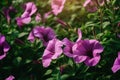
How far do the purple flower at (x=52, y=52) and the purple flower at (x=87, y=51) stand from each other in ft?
0.39

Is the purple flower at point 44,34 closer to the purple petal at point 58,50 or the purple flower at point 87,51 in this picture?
the purple petal at point 58,50

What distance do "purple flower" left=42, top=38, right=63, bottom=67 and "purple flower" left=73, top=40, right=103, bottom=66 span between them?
12 cm

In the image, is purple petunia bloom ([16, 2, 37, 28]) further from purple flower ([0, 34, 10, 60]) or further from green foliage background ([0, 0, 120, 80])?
purple flower ([0, 34, 10, 60])

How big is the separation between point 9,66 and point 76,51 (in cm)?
68

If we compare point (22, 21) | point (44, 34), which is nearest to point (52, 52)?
point (44, 34)

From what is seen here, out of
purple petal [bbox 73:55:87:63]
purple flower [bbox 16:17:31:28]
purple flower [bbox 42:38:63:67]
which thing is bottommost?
purple petal [bbox 73:55:87:63]

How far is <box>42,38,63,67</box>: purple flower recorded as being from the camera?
2551 millimetres

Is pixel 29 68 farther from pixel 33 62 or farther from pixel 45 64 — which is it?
pixel 45 64

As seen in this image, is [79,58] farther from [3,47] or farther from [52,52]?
[3,47]

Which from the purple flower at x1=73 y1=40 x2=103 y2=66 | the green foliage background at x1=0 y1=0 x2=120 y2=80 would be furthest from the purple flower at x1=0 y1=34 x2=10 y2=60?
the purple flower at x1=73 y1=40 x2=103 y2=66

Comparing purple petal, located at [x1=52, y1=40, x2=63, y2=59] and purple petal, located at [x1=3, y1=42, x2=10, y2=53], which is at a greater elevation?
purple petal, located at [x1=3, y1=42, x2=10, y2=53]

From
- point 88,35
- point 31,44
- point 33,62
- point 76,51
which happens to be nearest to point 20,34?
point 31,44

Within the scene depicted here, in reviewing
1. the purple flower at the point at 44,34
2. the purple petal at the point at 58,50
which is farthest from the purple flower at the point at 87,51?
the purple flower at the point at 44,34

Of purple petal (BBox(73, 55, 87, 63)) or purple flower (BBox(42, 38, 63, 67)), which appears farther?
purple flower (BBox(42, 38, 63, 67))
